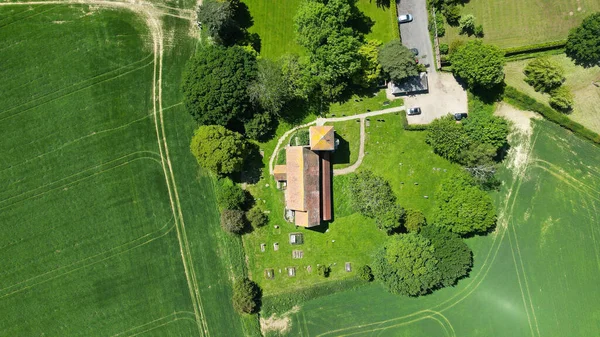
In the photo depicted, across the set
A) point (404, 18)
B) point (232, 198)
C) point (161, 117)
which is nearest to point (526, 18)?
point (404, 18)

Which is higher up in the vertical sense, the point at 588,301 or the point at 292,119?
the point at 292,119

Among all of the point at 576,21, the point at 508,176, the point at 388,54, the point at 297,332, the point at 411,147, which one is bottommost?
the point at 297,332

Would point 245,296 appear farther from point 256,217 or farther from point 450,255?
point 450,255

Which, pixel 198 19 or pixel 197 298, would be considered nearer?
pixel 198 19

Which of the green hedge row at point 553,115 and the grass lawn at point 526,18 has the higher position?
the grass lawn at point 526,18

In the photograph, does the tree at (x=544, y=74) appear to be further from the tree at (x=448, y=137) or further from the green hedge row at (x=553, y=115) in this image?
the tree at (x=448, y=137)

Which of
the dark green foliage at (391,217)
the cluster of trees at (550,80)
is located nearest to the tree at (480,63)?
the cluster of trees at (550,80)

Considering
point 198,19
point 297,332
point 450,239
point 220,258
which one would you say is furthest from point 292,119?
point 297,332

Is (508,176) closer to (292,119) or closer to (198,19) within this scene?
(292,119)
